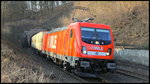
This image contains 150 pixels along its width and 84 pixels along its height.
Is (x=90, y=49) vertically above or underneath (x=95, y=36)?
underneath

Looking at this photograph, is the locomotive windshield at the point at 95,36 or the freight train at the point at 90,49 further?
the locomotive windshield at the point at 95,36

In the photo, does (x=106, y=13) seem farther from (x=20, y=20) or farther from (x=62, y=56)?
(x=20, y=20)

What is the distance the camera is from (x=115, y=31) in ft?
85.1

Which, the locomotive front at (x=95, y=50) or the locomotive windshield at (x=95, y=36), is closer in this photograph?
the locomotive front at (x=95, y=50)

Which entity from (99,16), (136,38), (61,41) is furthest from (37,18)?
(61,41)

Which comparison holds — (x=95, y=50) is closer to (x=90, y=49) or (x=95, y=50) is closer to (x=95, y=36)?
(x=90, y=49)

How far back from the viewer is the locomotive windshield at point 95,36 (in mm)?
11070

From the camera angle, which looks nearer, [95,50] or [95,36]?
[95,50]

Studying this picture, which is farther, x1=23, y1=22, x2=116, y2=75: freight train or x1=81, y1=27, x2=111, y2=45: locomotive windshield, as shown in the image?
x1=81, y1=27, x2=111, y2=45: locomotive windshield

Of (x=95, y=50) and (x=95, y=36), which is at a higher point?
(x=95, y=36)

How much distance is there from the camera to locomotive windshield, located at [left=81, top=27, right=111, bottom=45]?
36.3 feet

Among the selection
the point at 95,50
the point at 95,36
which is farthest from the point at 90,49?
the point at 95,36

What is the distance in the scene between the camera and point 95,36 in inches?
447

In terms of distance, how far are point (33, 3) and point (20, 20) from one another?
29.9 ft
